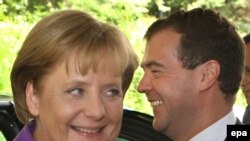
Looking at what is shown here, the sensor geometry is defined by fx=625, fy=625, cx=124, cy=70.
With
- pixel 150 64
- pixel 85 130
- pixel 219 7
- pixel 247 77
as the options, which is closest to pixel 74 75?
pixel 85 130

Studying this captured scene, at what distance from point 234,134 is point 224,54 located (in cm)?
40

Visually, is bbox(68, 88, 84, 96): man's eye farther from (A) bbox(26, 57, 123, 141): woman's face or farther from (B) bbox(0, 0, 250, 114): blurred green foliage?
(B) bbox(0, 0, 250, 114): blurred green foliage

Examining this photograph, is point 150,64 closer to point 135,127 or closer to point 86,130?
point 135,127

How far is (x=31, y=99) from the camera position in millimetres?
2055

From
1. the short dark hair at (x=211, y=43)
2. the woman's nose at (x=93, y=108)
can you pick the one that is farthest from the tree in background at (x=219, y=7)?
the woman's nose at (x=93, y=108)

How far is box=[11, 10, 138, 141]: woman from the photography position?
195 cm

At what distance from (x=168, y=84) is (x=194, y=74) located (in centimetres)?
14

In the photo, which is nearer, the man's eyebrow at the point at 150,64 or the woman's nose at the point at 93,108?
the woman's nose at the point at 93,108

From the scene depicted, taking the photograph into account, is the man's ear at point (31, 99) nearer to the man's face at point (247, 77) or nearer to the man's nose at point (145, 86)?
the man's nose at point (145, 86)

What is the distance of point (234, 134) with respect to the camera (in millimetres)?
2592

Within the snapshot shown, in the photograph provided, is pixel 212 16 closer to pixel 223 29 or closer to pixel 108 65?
pixel 223 29

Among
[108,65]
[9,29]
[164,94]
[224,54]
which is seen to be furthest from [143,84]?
[9,29]

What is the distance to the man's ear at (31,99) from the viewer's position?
2043 millimetres

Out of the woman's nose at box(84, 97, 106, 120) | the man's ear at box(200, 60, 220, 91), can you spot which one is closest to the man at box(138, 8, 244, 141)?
the man's ear at box(200, 60, 220, 91)
